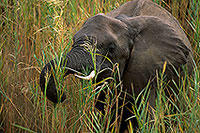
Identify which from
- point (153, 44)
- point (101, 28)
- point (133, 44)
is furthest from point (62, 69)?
point (153, 44)

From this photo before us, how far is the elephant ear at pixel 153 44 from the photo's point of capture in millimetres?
2336

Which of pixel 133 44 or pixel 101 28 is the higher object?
pixel 101 28

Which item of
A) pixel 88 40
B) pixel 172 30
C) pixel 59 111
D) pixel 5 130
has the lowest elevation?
pixel 5 130

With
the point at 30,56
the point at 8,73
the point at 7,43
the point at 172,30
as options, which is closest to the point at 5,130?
the point at 8,73

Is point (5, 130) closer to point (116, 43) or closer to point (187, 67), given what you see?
point (116, 43)

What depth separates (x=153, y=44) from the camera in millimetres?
2389

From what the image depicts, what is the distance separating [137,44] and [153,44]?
10 cm

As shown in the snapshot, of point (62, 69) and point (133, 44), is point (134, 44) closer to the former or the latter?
point (133, 44)

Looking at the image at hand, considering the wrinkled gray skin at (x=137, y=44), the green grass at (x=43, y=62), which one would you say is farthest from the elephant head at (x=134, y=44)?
→ the green grass at (x=43, y=62)

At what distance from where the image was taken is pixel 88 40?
2.06 metres

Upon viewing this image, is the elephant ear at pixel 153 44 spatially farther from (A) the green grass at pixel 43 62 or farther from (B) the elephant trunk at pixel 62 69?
(B) the elephant trunk at pixel 62 69

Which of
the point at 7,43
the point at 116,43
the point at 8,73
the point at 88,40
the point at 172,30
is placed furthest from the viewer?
the point at 7,43

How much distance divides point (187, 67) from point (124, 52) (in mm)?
546

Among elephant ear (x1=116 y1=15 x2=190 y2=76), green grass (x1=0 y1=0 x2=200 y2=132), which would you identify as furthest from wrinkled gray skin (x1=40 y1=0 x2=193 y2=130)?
green grass (x1=0 y1=0 x2=200 y2=132)
